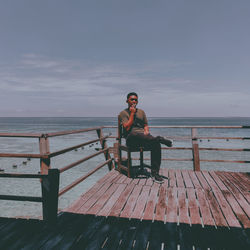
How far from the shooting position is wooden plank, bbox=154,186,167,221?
2.97 meters

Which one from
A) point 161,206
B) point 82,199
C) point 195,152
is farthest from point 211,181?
point 82,199

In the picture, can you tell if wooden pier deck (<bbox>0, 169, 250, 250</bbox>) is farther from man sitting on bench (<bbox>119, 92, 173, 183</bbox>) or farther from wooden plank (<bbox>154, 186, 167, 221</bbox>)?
man sitting on bench (<bbox>119, 92, 173, 183</bbox>)

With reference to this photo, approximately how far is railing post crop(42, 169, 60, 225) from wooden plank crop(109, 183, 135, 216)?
83 centimetres

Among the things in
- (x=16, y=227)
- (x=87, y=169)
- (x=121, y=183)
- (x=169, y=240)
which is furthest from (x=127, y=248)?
(x=87, y=169)

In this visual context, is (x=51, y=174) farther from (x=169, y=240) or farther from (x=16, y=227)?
(x=169, y=240)

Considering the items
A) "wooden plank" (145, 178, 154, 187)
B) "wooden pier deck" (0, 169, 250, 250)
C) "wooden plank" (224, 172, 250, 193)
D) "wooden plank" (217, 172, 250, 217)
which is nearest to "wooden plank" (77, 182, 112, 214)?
"wooden pier deck" (0, 169, 250, 250)

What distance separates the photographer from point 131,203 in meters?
3.51

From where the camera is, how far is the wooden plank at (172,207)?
2.94 metres

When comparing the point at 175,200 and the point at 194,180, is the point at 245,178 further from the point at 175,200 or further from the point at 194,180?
the point at 175,200

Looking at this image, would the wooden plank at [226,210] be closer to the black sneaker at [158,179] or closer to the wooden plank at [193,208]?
the wooden plank at [193,208]

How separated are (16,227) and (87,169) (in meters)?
16.1

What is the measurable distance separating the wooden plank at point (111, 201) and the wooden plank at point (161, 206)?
0.74 metres

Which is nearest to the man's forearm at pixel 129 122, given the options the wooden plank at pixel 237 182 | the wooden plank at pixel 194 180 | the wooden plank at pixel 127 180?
the wooden plank at pixel 127 180

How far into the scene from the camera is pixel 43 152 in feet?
9.51
